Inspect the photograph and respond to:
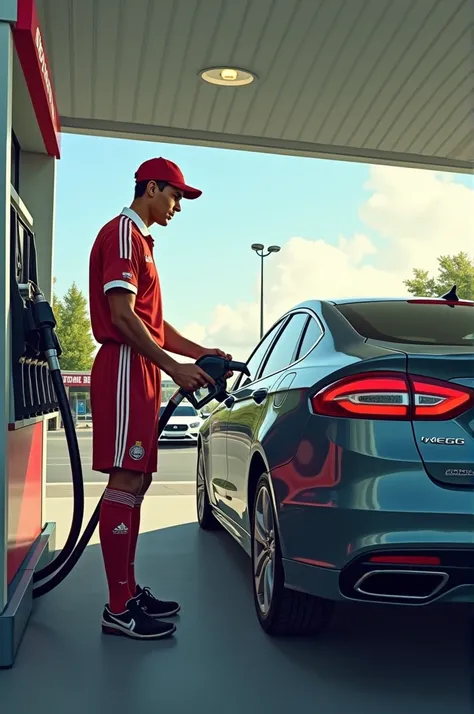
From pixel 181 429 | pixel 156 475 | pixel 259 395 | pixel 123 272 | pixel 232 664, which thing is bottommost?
pixel 156 475

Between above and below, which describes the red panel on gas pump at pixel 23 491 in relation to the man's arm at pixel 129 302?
below

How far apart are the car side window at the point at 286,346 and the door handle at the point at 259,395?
167 mm

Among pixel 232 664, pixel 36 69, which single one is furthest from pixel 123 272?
pixel 232 664

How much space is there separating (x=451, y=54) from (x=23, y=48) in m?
3.35

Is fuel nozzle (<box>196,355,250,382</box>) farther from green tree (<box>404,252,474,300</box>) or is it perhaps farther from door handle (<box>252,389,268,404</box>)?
green tree (<box>404,252,474,300</box>)

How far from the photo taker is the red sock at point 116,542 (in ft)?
11.4

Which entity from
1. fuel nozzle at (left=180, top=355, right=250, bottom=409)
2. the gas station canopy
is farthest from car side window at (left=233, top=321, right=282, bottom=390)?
the gas station canopy

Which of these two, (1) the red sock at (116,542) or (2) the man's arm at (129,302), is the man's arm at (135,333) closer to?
(2) the man's arm at (129,302)

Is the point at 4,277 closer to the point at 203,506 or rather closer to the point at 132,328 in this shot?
the point at 132,328

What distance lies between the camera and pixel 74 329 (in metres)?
57.5

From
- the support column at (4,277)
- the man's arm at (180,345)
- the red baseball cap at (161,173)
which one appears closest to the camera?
the support column at (4,277)

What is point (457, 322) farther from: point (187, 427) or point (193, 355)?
point (187, 427)

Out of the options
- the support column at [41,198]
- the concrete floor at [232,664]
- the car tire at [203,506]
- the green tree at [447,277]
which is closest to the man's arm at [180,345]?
the support column at [41,198]

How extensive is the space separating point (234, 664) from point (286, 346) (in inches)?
65.0
